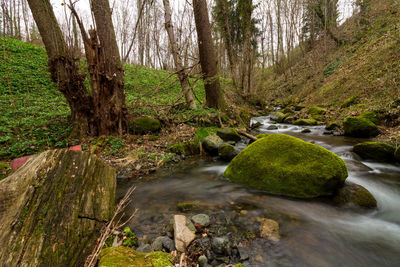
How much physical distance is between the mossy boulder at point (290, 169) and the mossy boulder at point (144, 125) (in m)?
3.95

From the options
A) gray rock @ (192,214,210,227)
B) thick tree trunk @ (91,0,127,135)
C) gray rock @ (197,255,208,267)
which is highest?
thick tree trunk @ (91,0,127,135)

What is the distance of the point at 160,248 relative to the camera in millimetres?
2299

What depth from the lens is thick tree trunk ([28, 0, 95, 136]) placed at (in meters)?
6.05

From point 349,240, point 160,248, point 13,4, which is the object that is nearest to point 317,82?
point 349,240

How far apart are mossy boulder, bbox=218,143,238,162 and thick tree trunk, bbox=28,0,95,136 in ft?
14.6

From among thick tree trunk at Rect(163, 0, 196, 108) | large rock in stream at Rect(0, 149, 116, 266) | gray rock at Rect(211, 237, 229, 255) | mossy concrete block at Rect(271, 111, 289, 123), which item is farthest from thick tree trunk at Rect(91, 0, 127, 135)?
mossy concrete block at Rect(271, 111, 289, 123)

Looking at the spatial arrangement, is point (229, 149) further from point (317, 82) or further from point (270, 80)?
point (270, 80)

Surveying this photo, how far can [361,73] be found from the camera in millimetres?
11352

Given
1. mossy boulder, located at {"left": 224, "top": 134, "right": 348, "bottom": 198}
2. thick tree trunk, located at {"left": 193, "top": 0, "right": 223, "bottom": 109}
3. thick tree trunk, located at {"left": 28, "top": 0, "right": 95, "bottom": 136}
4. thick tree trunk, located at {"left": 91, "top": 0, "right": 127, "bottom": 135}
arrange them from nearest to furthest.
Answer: mossy boulder, located at {"left": 224, "top": 134, "right": 348, "bottom": 198} → thick tree trunk, located at {"left": 91, "top": 0, "right": 127, "bottom": 135} → thick tree trunk, located at {"left": 28, "top": 0, "right": 95, "bottom": 136} → thick tree trunk, located at {"left": 193, "top": 0, "right": 223, "bottom": 109}

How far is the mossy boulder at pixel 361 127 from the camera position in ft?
21.9

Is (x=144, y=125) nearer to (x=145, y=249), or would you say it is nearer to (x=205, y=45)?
(x=205, y=45)

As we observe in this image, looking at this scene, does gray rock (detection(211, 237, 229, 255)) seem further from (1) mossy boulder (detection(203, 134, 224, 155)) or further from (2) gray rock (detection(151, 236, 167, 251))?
(1) mossy boulder (detection(203, 134, 224, 155))

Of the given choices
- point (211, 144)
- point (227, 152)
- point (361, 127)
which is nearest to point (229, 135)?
point (211, 144)

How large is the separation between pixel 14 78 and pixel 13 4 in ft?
66.6
